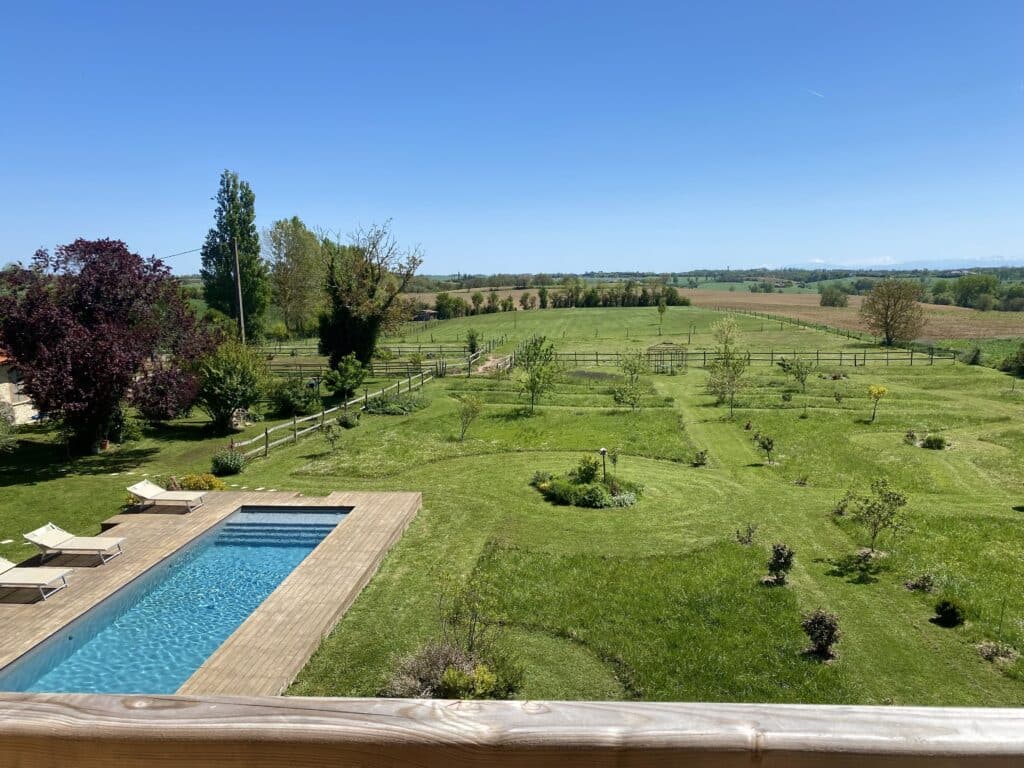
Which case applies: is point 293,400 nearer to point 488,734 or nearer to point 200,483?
point 200,483

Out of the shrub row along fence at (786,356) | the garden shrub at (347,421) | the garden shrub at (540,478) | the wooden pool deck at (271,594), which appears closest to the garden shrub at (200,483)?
the wooden pool deck at (271,594)

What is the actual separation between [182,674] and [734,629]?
29.7 feet

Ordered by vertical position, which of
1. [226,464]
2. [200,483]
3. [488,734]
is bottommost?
[200,483]

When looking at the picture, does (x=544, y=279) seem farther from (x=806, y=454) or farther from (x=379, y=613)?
(x=379, y=613)

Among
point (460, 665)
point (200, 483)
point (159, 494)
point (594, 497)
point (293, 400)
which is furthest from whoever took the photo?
point (293, 400)

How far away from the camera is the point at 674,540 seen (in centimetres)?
1534

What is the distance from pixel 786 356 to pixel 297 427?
36.6 m

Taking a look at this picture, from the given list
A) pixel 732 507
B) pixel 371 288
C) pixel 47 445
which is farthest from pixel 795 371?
pixel 47 445

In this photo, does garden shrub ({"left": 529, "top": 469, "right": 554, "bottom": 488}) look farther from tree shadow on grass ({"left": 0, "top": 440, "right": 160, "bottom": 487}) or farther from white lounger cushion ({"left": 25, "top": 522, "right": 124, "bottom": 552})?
tree shadow on grass ({"left": 0, "top": 440, "right": 160, "bottom": 487})

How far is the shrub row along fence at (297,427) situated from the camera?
2317 cm

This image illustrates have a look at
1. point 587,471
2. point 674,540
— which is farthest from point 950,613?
point 587,471

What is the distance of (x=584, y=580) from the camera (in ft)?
43.0

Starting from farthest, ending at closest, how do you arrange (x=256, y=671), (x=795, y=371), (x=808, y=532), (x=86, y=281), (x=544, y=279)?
(x=544, y=279) < (x=795, y=371) < (x=86, y=281) < (x=808, y=532) < (x=256, y=671)

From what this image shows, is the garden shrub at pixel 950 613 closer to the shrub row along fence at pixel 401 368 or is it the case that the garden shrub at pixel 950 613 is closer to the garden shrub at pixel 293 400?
the garden shrub at pixel 293 400
